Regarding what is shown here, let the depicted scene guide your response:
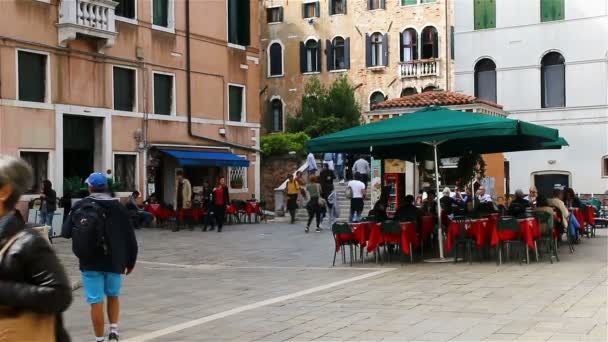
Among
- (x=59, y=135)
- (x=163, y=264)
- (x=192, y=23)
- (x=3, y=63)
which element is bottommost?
(x=163, y=264)

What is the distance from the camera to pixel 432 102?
24891 millimetres

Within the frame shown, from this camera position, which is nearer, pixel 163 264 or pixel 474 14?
pixel 163 264

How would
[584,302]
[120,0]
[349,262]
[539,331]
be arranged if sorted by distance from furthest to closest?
[120,0] < [349,262] < [584,302] < [539,331]

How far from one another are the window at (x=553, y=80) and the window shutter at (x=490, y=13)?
7.95ft

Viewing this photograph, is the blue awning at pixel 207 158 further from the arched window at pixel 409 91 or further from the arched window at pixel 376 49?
the arched window at pixel 376 49

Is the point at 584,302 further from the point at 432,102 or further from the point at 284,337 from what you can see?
the point at 432,102

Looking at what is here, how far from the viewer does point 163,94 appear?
2575 centimetres

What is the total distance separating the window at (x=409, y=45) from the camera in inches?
1588

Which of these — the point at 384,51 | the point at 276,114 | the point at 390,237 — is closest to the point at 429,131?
the point at 390,237

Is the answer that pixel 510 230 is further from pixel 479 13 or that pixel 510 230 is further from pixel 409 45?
pixel 409 45

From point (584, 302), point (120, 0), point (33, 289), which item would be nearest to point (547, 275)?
point (584, 302)

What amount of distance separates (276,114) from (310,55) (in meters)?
3.84

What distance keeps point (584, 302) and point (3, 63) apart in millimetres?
15781

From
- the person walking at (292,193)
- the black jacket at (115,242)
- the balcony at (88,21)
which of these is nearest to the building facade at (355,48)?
the person walking at (292,193)
